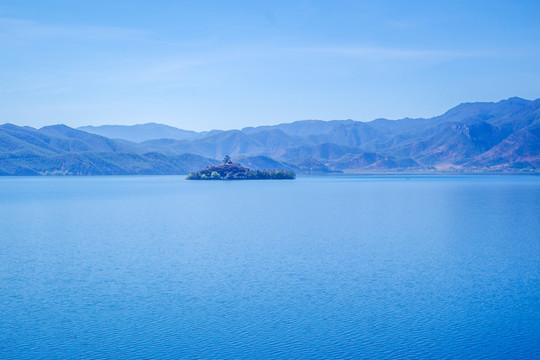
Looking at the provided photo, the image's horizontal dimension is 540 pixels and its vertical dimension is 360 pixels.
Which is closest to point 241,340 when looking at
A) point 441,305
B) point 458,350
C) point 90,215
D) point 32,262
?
point 458,350

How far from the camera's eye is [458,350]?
68.1 feet

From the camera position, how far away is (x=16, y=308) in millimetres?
26062

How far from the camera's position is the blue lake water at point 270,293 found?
70.2 feet

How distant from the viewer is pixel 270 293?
1137 inches

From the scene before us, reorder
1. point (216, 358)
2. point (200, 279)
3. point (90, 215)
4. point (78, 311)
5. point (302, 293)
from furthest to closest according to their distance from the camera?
1. point (90, 215)
2. point (200, 279)
3. point (302, 293)
4. point (78, 311)
5. point (216, 358)

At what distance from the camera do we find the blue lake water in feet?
70.2

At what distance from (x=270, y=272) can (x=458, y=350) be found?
616 inches

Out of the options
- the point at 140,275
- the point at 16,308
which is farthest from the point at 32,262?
the point at 16,308

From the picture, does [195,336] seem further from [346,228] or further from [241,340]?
[346,228]

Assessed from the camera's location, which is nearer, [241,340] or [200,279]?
[241,340]

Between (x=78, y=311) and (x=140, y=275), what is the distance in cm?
794

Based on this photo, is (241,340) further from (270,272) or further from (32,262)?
(32,262)

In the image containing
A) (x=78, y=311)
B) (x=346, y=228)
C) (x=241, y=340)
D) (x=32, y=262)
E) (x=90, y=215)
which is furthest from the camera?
(x=90, y=215)

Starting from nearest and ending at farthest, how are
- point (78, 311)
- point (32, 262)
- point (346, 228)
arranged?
point (78, 311) < point (32, 262) < point (346, 228)
